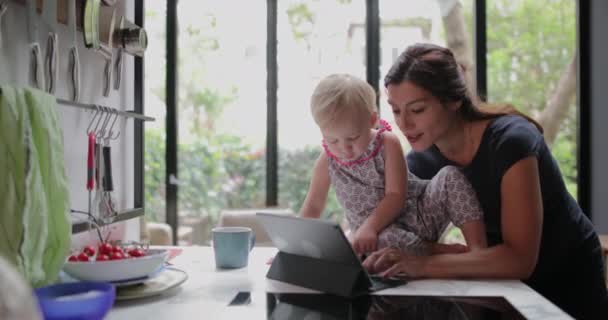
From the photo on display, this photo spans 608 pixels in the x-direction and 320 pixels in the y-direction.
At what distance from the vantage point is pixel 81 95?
137 centimetres

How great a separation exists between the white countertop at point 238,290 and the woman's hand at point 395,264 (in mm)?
32

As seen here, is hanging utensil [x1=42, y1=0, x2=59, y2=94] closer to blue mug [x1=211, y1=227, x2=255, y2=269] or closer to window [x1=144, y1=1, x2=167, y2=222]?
blue mug [x1=211, y1=227, x2=255, y2=269]

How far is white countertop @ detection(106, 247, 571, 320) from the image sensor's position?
860mm

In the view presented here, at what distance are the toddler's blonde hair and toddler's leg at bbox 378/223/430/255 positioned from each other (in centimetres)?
34

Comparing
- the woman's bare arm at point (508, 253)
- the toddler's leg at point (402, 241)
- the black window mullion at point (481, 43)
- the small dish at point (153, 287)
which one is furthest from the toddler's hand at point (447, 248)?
the black window mullion at point (481, 43)

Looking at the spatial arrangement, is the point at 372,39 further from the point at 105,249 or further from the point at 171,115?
the point at 105,249

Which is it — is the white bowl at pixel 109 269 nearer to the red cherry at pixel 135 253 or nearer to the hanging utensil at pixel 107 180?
the red cherry at pixel 135 253

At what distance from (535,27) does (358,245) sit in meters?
3.01

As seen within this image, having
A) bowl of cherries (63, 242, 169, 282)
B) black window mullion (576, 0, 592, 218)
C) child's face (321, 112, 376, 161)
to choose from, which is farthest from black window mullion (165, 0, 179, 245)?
black window mullion (576, 0, 592, 218)

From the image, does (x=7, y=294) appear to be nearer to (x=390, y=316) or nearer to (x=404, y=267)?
(x=390, y=316)

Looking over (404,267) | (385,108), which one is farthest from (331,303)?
(385,108)

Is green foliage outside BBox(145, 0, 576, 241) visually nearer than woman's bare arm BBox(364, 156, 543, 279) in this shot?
No

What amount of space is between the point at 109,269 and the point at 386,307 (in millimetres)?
491

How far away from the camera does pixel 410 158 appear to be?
166 cm
